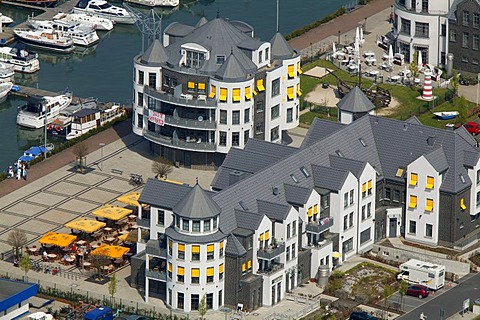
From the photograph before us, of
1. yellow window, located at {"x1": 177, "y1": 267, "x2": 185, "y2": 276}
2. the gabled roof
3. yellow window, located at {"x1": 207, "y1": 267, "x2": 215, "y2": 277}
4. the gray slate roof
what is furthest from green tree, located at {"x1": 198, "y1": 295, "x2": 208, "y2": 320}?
the gabled roof

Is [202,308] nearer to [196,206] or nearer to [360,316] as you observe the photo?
[196,206]

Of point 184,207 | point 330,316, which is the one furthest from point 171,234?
point 330,316

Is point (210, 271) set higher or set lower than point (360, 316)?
higher

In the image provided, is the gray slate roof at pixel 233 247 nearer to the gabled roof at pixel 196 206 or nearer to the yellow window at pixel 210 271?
the yellow window at pixel 210 271

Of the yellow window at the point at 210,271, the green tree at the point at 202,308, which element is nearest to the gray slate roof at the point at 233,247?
the yellow window at the point at 210,271

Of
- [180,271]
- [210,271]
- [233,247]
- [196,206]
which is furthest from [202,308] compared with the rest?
[196,206]

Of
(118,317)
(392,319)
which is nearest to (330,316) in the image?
(392,319)

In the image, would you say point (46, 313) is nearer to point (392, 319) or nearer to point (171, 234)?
point (171, 234)

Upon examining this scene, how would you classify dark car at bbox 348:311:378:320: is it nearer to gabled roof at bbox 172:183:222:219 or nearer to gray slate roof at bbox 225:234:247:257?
gray slate roof at bbox 225:234:247:257
